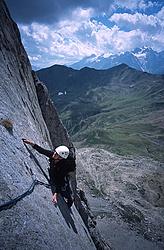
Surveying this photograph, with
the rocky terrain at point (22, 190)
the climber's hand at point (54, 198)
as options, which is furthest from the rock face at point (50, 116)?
the climber's hand at point (54, 198)

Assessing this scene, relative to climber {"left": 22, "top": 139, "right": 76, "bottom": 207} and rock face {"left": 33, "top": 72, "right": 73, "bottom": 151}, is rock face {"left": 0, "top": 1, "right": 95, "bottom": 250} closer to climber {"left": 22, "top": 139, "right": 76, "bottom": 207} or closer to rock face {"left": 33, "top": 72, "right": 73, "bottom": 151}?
climber {"left": 22, "top": 139, "right": 76, "bottom": 207}

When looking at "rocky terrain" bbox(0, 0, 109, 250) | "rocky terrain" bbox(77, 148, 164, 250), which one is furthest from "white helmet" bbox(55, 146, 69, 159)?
"rocky terrain" bbox(77, 148, 164, 250)

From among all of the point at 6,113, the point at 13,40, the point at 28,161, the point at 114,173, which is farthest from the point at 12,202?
the point at 114,173

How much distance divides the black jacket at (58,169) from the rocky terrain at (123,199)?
44281 millimetres

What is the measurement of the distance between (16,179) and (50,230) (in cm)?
276

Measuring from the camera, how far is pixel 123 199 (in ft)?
382

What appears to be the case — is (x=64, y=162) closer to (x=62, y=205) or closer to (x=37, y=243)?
(x=62, y=205)

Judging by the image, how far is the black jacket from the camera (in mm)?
18031

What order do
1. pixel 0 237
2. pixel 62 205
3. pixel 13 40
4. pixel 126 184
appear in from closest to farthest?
pixel 0 237
pixel 62 205
pixel 13 40
pixel 126 184

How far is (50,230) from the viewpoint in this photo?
46.9 feet

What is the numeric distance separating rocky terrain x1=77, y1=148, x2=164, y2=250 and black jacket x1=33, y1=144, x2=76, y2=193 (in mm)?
44281

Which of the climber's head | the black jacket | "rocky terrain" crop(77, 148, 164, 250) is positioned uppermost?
the climber's head

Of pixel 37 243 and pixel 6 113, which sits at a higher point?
pixel 6 113

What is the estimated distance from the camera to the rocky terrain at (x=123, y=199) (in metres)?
68.9
